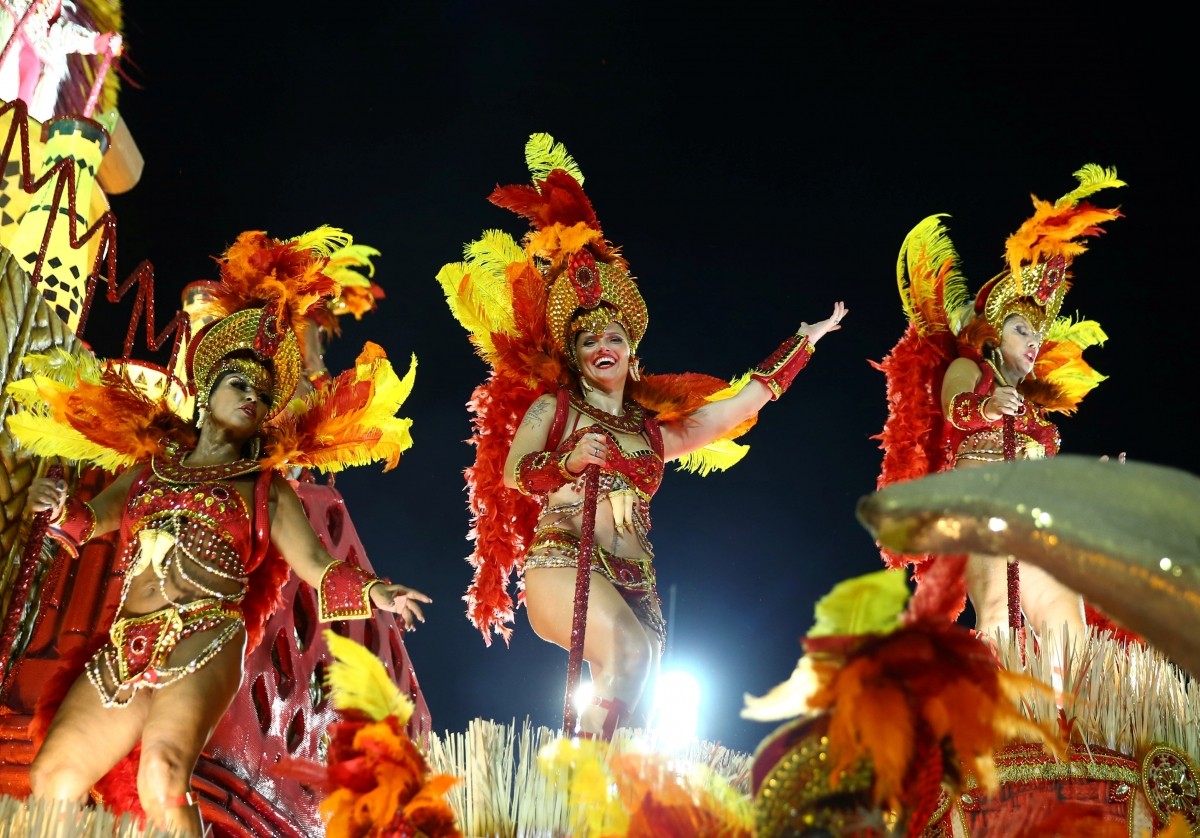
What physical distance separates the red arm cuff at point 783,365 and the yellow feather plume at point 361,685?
239 cm

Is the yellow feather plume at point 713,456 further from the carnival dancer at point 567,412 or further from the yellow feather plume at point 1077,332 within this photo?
the yellow feather plume at point 1077,332

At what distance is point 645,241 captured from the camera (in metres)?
6.66

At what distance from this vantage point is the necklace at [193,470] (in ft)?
10.5

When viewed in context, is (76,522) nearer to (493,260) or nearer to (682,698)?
(493,260)

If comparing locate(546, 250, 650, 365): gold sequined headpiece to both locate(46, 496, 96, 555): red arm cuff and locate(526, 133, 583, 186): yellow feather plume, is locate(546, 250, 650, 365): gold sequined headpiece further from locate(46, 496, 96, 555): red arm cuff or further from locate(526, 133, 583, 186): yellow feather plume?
locate(46, 496, 96, 555): red arm cuff

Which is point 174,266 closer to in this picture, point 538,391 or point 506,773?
point 538,391

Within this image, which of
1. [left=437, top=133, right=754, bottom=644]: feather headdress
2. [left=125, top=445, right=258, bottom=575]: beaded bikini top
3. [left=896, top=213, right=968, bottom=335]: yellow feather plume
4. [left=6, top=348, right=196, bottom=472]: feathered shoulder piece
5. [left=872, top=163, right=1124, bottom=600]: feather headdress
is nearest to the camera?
[left=125, top=445, right=258, bottom=575]: beaded bikini top

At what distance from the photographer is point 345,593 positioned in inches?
119

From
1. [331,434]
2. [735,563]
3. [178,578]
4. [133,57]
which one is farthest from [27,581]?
[133,57]

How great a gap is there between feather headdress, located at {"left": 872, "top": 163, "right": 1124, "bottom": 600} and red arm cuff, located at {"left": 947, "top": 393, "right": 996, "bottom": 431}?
0.22 m

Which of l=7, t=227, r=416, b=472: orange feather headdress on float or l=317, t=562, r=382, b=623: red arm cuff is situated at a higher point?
l=7, t=227, r=416, b=472: orange feather headdress on float

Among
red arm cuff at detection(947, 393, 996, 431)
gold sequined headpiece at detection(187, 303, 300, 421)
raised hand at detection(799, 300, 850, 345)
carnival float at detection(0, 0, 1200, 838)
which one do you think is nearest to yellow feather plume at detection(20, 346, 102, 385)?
carnival float at detection(0, 0, 1200, 838)

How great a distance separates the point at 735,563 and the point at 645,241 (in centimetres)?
186

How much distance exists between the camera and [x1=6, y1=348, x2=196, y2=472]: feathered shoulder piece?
3.32m
